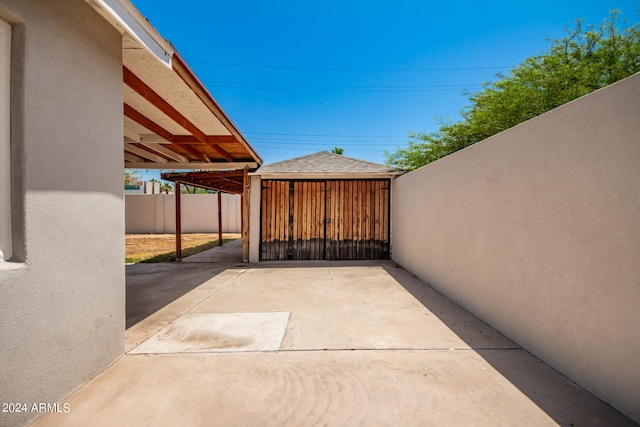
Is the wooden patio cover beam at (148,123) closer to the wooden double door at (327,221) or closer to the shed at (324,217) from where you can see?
the shed at (324,217)

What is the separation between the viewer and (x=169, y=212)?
1504 cm

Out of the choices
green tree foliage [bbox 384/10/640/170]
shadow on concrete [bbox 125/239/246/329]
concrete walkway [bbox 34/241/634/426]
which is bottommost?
shadow on concrete [bbox 125/239/246/329]

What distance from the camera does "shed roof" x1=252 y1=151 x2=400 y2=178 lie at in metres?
6.93

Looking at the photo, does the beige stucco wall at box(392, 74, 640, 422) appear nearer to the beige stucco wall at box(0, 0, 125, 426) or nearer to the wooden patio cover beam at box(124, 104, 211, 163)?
the beige stucco wall at box(0, 0, 125, 426)

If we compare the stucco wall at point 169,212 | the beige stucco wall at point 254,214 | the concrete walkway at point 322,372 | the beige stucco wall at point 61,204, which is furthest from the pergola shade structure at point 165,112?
the stucco wall at point 169,212

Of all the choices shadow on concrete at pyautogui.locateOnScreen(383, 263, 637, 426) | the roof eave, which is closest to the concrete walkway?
shadow on concrete at pyautogui.locateOnScreen(383, 263, 637, 426)

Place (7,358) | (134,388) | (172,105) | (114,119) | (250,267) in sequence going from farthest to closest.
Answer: (250,267) < (172,105) < (114,119) < (134,388) < (7,358)

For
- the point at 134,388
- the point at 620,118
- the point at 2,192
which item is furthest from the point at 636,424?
the point at 2,192

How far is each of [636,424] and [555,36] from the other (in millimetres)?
8322

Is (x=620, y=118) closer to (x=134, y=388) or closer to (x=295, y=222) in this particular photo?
(x=134, y=388)

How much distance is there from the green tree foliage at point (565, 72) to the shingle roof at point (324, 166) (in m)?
3.32

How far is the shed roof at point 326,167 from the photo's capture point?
693 cm

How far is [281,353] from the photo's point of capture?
2.45m

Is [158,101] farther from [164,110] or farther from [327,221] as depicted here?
[327,221]
